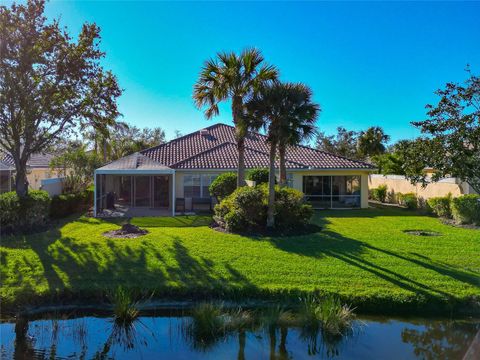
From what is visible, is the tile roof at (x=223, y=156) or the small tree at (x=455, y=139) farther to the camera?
the tile roof at (x=223, y=156)

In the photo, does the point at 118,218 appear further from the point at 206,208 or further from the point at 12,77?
the point at 12,77

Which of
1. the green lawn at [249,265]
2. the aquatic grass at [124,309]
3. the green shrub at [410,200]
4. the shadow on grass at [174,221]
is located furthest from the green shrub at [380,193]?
the aquatic grass at [124,309]

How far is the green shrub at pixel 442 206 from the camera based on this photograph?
63.4 ft

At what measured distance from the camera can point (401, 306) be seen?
8.16m

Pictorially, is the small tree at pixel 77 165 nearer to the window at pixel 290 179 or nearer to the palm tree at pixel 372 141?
the window at pixel 290 179

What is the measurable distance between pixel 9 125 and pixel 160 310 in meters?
10.7

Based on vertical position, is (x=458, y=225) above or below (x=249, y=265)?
above

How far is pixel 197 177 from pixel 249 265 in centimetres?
1318

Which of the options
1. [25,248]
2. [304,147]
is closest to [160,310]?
[25,248]

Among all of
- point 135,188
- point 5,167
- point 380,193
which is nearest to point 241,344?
point 135,188

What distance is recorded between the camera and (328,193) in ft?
78.7

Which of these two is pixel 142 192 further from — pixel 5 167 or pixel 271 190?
pixel 271 190

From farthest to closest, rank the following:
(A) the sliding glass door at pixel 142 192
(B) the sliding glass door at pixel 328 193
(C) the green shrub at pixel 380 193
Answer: (C) the green shrub at pixel 380 193
(A) the sliding glass door at pixel 142 192
(B) the sliding glass door at pixel 328 193

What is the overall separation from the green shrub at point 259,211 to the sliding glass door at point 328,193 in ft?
28.7
